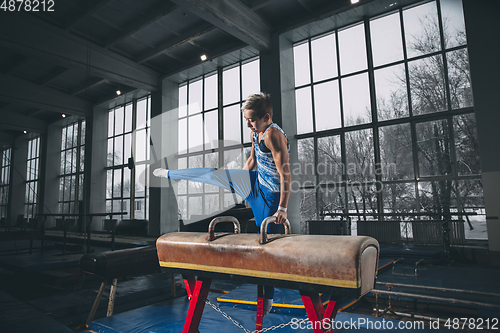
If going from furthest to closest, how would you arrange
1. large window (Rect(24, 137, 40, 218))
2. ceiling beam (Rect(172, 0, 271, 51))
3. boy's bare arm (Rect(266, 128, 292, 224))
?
ceiling beam (Rect(172, 0, 271, 51)), large window (Rect(24, 137, 40, 218)), boy's bare arm (Rect(266, 128, 292, 224))

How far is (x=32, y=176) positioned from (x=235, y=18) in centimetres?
525

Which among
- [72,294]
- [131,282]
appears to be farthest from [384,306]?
[72,294]

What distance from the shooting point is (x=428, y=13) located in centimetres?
638

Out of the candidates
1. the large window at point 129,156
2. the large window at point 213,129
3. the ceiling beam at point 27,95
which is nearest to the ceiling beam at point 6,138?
the ceiling beam at point 27,95

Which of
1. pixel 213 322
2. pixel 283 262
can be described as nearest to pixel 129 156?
pixel 213 322

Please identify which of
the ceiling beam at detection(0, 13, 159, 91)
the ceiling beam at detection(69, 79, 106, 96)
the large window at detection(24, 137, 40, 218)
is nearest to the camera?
the large window at detection(24, 137, 40, 218)

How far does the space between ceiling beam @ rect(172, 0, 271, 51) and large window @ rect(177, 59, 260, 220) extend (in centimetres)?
147

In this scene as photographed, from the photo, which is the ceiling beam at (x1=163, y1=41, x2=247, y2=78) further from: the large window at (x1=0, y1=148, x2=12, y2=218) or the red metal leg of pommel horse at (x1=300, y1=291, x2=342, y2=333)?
the red metal leg of pommel horse at (x1=300, y1=291, x2=342, y2=333)

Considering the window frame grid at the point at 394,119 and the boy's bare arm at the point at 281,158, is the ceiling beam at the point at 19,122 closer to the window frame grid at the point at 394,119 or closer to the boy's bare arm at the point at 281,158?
the boy's bare arm at the point at 281,158

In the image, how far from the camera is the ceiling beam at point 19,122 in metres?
3.94

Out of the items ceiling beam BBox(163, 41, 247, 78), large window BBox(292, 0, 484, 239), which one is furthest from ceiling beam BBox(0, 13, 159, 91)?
large window BBox(292, 0, 484, 239)

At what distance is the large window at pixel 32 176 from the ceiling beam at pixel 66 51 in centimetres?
144

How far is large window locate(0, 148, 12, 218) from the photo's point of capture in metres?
4.05

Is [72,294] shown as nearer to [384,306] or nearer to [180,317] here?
[180,317]
